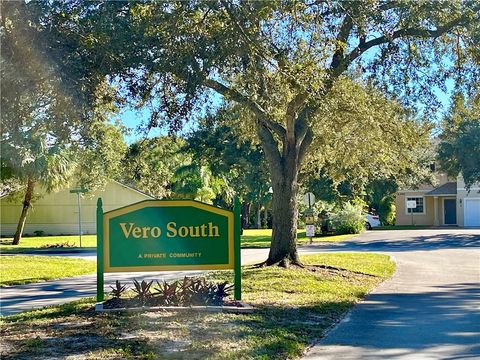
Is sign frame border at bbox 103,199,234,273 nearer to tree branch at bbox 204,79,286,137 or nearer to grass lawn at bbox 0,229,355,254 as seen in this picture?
tree branch at bbox 204,79,286,137

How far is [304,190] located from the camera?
42.2 meters

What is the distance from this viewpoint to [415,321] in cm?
932

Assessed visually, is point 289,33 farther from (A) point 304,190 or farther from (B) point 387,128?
(A) point 304,190

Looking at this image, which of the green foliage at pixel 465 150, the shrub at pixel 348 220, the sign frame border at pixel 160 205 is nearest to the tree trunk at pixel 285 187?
the sign frame border at pixel 160 205

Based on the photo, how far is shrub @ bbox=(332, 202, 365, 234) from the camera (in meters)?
41.2

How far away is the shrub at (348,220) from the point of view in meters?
41.2

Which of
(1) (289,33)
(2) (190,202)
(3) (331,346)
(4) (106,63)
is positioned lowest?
(3) (331,346)

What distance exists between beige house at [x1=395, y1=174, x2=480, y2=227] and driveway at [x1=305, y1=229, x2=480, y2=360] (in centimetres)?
3334

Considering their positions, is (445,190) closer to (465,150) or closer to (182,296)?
(465,150)

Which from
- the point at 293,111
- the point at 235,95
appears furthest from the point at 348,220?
the point at 235,95

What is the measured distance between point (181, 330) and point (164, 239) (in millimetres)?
1974

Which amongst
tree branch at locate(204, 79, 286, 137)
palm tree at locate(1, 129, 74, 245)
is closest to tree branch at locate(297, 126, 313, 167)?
tree branch at locate(204, 79, 286, 137)

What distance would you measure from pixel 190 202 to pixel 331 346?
326cm

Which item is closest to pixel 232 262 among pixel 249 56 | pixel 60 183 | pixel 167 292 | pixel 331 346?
pixel 167 292
